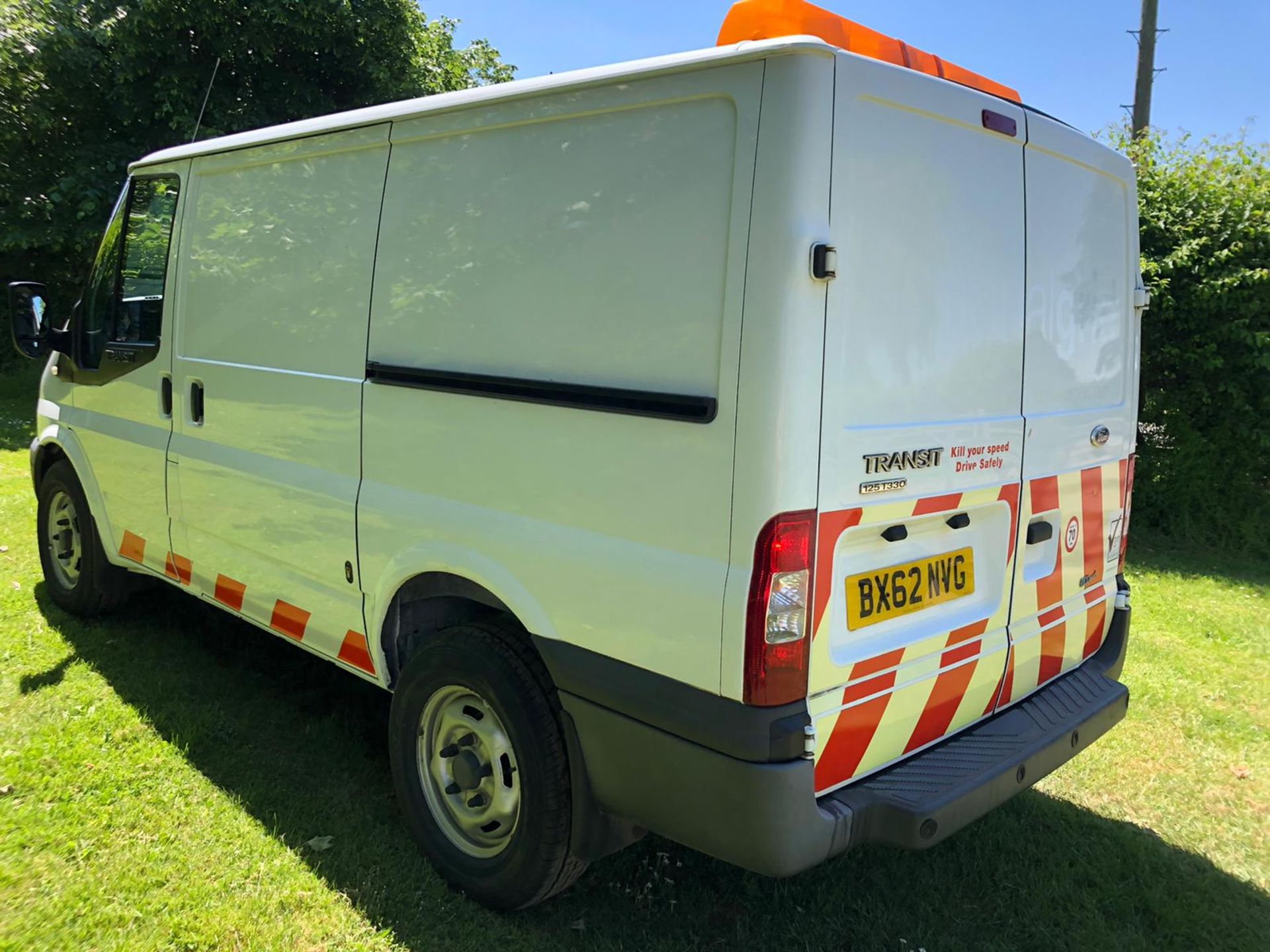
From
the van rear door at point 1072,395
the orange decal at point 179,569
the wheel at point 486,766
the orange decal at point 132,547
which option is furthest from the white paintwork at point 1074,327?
the orange decal at point 132,547

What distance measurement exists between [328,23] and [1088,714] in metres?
12.3

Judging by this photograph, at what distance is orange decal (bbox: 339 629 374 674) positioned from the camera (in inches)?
126

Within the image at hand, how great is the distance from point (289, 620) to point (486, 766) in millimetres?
1185

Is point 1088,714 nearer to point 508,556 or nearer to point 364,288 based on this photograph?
point 508,556

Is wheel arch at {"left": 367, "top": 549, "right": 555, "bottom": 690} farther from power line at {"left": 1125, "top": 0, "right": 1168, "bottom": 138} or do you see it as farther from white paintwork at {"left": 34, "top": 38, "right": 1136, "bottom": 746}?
power line at {"left": 1125, "top": 0, "right": 1168, "bottom": 138}

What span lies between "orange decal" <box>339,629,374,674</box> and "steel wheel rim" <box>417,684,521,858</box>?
0.36 m

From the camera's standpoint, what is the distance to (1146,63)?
11531 mm

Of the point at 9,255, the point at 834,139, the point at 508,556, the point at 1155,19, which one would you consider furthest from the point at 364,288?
the point at 9,255

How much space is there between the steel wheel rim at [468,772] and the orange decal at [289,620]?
796 mm

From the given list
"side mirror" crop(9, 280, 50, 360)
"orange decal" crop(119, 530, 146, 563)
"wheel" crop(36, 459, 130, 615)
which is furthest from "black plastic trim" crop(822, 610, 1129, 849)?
"side mirror" crop(9, 280, 50, 360)

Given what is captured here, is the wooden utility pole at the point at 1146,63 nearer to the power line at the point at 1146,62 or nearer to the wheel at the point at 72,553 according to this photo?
the power line at the point at 1146,62

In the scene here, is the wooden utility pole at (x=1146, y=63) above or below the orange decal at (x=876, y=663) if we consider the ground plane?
above

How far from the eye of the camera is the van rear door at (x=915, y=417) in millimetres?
2203

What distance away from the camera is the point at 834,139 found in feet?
6.92
